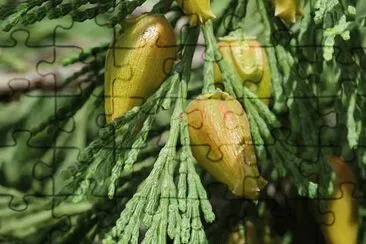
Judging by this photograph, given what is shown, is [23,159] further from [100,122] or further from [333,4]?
[333,4]

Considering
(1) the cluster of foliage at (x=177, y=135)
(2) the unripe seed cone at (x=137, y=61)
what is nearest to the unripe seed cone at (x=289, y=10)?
(1) the cluster of foliage at (x=177, y=135)

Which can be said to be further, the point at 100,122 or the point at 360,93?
the point at 100,122

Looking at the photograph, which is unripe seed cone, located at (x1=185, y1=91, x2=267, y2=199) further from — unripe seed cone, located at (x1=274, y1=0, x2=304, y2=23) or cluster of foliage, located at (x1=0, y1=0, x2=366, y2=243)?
unripe seed cone, located at (x1=274, y1=0, x2=304, y2=23)

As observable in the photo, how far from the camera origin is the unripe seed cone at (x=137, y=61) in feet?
4.66

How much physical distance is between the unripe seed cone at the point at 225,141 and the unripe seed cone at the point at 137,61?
0.20ft

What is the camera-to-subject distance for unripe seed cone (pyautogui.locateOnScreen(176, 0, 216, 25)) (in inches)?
57.0

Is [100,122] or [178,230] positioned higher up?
[100,122]

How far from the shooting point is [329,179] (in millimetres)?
1484

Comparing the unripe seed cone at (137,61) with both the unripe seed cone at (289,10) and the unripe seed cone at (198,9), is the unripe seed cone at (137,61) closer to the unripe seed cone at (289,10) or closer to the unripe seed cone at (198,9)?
the unripe seed cone at (198,9)

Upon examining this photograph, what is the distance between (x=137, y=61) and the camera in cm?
142

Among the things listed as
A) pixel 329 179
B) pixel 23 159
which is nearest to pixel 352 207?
pixel 329 179

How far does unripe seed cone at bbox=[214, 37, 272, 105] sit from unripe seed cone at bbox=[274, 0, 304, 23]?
49 mm

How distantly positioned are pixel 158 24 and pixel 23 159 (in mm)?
424

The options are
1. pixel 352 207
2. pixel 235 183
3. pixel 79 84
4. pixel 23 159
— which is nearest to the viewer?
pixel 235 183
